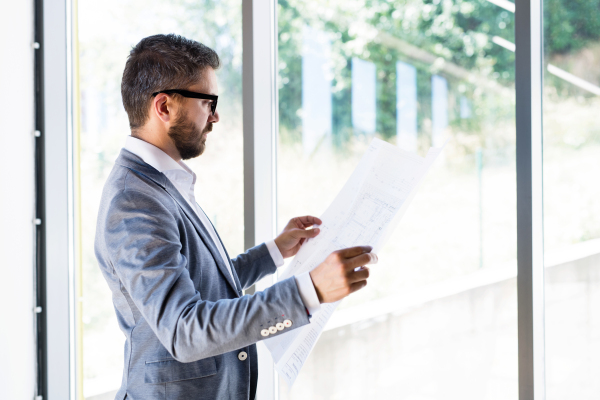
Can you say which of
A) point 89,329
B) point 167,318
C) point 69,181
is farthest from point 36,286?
point 167,318

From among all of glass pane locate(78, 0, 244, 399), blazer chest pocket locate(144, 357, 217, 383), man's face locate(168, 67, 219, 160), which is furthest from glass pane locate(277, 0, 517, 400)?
blazer chest pocket locate(144, 357, 217, 383)

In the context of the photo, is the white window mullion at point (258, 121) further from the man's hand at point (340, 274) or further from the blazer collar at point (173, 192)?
the man's hand at point (340, 274)

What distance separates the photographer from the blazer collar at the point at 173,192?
108 cm

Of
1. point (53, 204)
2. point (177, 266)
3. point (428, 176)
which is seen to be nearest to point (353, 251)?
point (177, 266)

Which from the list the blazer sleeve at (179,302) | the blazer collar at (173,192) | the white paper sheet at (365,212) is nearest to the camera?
the blazer sleeve at (179,302)

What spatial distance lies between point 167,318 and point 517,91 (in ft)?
3.41

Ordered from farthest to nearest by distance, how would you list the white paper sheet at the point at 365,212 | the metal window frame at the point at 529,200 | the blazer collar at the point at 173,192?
the metal window frame at the point at 529,200, the blazer collar at the point at 173,192, the white paper sheet at the point at 365,212

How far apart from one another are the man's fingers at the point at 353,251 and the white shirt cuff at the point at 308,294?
76 mm

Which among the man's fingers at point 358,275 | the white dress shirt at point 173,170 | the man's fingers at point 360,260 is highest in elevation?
the white dress shirt at point 173,170

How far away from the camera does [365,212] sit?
1051mm

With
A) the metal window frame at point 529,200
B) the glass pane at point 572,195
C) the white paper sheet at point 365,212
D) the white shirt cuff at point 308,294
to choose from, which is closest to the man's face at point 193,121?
the white paper sheet at point 365,212

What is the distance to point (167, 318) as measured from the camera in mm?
901

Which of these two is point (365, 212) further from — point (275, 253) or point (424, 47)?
point (424, 47)
